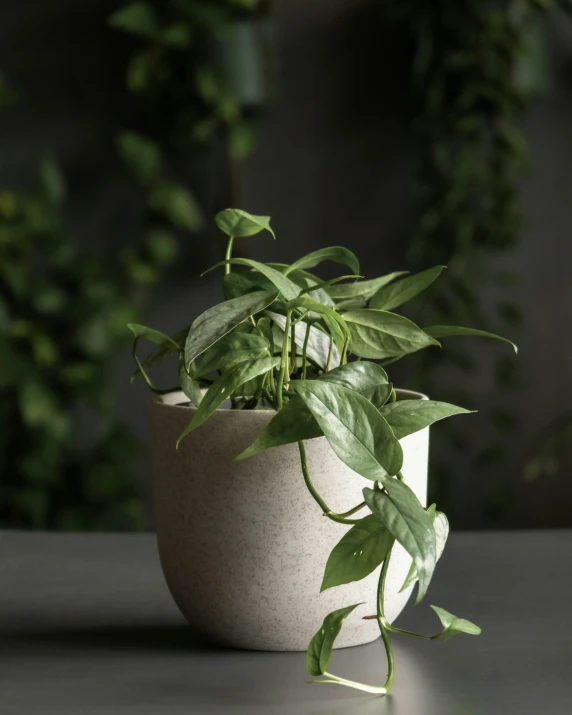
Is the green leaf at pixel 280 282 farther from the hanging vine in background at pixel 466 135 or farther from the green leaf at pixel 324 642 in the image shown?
the hanging vine in background at pixel 466 135

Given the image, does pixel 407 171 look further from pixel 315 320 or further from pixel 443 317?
pixel 315 320

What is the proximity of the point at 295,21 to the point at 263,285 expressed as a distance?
1564 millimetres

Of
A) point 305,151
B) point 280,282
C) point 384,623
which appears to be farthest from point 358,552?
point 305,151

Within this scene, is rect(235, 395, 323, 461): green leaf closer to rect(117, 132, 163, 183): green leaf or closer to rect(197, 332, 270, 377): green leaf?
rect(197, 332, 270, 377): green leaf

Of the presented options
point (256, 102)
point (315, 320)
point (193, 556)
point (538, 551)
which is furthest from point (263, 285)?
point (256, 102)

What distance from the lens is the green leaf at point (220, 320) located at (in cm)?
48

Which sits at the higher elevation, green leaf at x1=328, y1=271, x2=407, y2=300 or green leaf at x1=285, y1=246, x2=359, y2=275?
green leaf at x1=285, y1=246, x2=359, y2=275

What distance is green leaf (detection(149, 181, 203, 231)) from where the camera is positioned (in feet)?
6.08

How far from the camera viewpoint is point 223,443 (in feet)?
1.65

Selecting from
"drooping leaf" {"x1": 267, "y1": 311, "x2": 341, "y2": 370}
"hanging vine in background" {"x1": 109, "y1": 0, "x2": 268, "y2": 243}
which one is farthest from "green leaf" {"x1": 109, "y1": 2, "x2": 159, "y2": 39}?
"drooping leaf" {"x1": 267, "y1": 311, "x2": 341, "y2": 370}

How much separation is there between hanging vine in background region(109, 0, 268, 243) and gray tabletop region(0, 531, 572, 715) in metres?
1.24

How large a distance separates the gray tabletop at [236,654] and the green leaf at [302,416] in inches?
4.8

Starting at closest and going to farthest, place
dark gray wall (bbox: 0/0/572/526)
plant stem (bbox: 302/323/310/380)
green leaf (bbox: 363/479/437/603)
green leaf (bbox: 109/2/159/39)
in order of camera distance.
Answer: green leaf (bbox: 363/479/437/603)
plant stem (bbox: 302/323/310/380)
green leaf (bbox: 109/2/159/39)
dark gray wall (bbox: 0/0/572/526)

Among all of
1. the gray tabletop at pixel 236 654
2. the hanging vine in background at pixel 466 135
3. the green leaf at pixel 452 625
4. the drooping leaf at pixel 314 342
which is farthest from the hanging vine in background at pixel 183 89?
the green leaf at pixel 452 625
